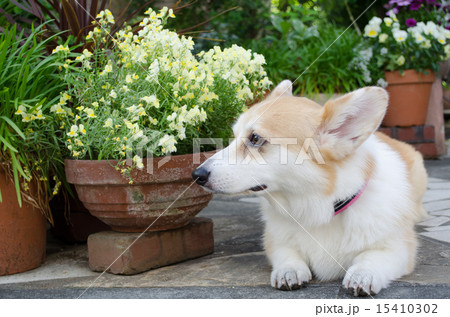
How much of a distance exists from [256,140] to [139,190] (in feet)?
2.01

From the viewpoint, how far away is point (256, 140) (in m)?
2.16

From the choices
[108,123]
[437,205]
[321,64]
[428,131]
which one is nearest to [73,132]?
[108,123]

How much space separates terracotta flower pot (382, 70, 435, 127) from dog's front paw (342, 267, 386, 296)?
3908mm

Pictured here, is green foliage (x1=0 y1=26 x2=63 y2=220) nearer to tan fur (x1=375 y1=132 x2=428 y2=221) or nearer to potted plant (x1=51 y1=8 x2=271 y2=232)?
potted plant (x1=51 y1=8 x2=271 y2=232)

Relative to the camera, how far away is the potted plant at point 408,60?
5.39 meters

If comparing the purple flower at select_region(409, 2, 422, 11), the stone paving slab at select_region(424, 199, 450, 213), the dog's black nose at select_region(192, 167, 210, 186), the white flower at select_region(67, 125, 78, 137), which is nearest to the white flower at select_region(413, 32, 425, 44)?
the purple flower at select_region(409, 2, 422, 11)

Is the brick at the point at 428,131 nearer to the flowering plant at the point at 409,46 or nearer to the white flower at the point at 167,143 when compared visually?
the flowering plant at the point at 409,46

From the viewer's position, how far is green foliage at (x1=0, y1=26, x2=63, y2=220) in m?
2.34

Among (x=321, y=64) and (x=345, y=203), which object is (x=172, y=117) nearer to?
(x=345, y=203)

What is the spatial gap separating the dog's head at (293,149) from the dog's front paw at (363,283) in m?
0.39

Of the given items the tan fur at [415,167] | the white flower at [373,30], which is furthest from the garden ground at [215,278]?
the white flower at [373,30]

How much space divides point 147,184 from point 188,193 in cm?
22
